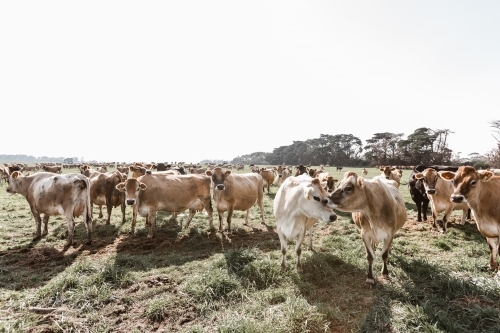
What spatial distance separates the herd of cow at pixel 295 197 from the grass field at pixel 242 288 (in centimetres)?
66

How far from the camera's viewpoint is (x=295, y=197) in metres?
6.49

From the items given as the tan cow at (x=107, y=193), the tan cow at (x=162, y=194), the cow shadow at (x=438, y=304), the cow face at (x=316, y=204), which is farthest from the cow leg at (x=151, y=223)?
the cow shadow at (x=438, y=304)

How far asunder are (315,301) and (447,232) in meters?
6.98

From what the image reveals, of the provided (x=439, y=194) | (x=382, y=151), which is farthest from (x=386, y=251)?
(x=382, y=151)

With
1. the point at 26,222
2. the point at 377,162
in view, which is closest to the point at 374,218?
the point at 26,222

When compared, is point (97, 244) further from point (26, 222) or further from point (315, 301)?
point (315, 301)

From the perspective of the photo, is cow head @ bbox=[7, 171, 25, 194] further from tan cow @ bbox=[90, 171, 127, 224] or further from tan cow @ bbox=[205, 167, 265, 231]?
tan cow @ bbox=[205, 167, 265, 231]

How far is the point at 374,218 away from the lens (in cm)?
583

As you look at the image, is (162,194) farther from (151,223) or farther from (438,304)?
(438,304)

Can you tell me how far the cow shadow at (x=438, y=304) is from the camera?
3.96m

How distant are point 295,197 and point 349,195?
129 cm

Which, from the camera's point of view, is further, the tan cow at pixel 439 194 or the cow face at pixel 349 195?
the tan cow at pixel 439 194

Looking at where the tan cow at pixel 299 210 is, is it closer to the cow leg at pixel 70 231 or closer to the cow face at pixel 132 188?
the cow face at pixel 132 188

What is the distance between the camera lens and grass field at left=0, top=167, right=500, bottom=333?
4180 mm
